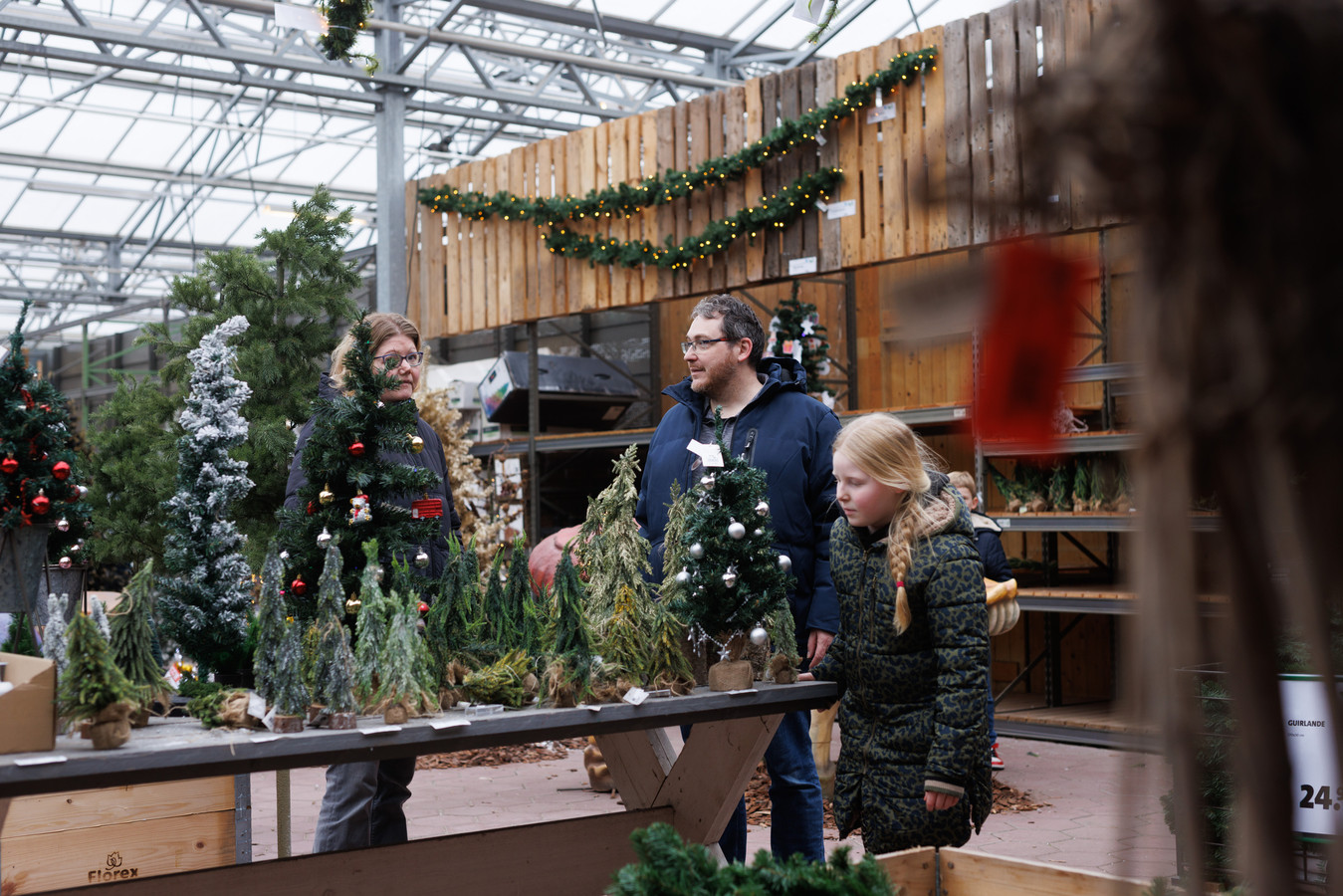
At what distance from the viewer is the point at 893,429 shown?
274 cm

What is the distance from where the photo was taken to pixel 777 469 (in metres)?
3.36

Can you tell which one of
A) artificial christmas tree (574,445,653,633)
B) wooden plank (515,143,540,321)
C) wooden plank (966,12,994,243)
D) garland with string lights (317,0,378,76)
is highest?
wooden plank (515,143,540,321)

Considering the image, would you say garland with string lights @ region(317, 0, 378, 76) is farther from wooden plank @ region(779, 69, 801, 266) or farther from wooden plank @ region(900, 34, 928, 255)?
wooden plank @ region(779, 69, 801, 266)

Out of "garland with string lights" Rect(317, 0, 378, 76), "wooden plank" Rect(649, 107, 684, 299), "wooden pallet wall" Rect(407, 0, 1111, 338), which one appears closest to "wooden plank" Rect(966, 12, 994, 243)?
"garland with string lights" Rect(317, 0, 378, 76)

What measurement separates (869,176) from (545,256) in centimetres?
290

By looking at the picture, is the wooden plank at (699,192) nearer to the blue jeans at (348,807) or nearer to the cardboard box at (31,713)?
the blue jeans at (348,807)

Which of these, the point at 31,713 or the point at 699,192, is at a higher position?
the point at 699,192

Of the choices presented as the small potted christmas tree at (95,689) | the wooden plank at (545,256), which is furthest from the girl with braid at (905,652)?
the wooden plank at (545,256)

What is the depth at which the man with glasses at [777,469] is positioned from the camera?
3.18 meters

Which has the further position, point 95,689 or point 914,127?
point 914,127

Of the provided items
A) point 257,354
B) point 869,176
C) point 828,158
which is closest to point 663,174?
point 828,158

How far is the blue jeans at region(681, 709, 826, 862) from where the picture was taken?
3.16 meters

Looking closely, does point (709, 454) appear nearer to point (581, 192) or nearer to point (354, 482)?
point (354, 482)

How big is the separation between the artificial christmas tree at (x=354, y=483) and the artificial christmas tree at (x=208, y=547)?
156mm
